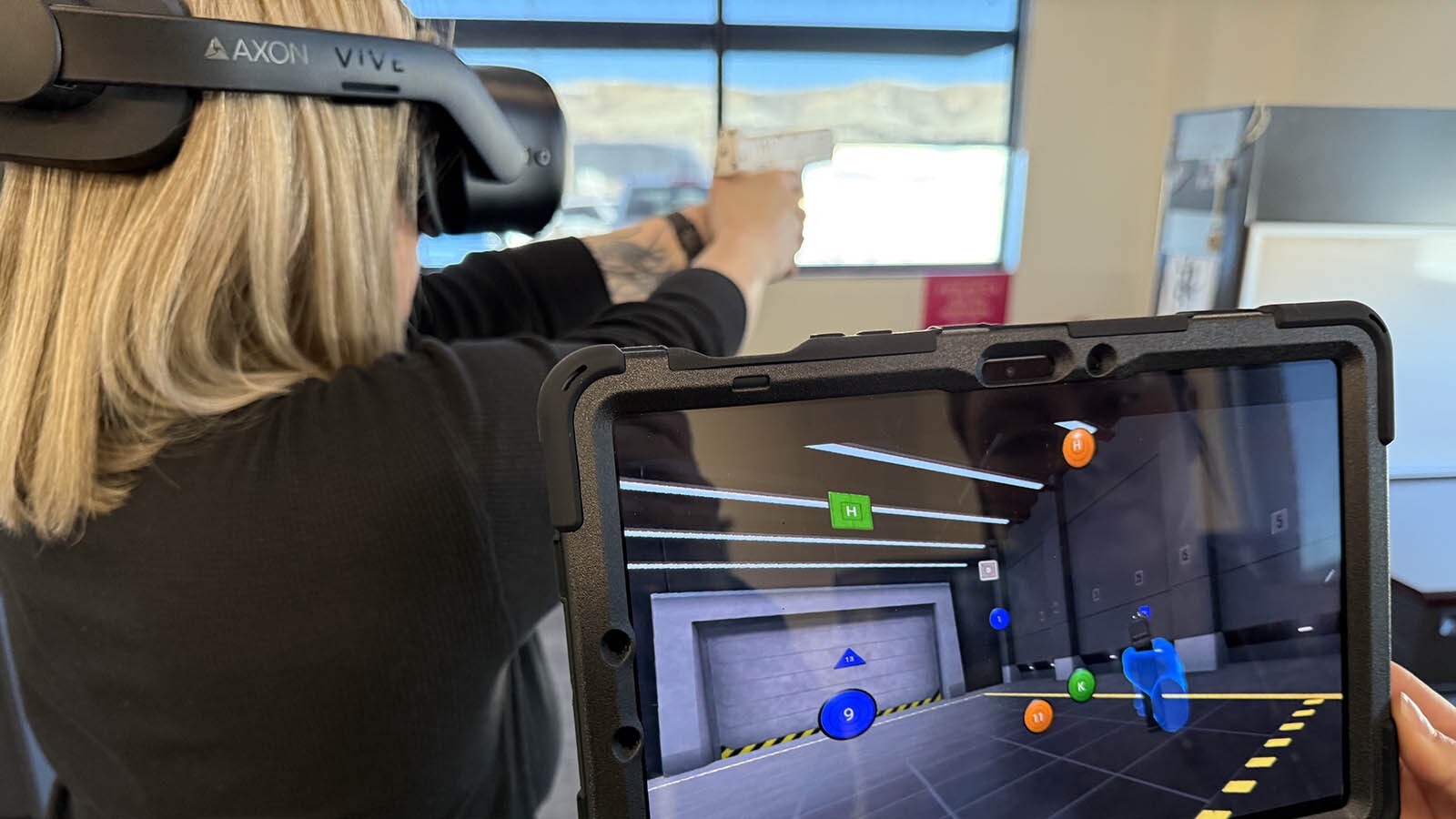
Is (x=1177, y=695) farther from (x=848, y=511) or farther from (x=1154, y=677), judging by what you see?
(x=848, y=511)

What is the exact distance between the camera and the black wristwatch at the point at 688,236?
0.76m

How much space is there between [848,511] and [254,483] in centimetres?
26

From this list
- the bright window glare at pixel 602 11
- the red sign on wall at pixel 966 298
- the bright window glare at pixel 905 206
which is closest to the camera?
the red sign on wall at pixel 966 298

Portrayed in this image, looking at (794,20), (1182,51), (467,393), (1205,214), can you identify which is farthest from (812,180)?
(467,393)

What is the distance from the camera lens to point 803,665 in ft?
1.14

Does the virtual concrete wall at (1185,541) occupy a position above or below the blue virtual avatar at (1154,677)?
above

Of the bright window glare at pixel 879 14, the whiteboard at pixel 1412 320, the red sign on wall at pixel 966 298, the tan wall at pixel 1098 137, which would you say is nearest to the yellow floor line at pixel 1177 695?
the whiteboard at pixel 1412 320

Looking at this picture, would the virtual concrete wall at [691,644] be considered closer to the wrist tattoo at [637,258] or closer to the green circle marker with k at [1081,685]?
the green circle marker with k at [1081,685]

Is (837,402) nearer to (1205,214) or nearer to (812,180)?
(1205,214)

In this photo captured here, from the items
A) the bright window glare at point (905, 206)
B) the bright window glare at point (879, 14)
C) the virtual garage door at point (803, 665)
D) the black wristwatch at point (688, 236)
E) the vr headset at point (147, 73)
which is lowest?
the virtual garage door at point (803, 665)

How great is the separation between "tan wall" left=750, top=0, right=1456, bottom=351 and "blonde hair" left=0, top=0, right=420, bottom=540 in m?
2.42

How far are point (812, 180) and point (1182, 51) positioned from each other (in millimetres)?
1179

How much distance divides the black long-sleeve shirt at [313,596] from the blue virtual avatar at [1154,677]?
274 mm

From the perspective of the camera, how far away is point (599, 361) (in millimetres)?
305
